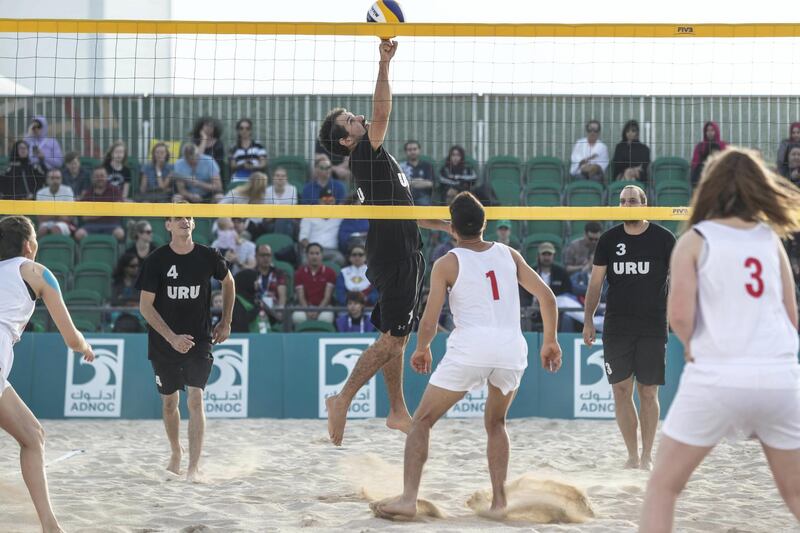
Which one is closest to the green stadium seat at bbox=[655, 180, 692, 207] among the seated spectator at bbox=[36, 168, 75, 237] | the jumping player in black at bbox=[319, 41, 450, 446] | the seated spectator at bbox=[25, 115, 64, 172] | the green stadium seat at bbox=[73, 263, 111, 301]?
the green stadium seat at bbox=[73, 263, 111, 301]

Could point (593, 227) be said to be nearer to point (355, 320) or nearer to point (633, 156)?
point (633, 156)

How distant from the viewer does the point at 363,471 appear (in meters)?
7.06

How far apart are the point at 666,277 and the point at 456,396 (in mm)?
2616

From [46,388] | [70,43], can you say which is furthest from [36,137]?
[46,388]

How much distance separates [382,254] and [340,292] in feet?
16.6

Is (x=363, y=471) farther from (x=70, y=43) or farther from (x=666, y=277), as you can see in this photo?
(x=70, y=43)

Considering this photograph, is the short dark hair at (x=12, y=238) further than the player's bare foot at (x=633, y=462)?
No

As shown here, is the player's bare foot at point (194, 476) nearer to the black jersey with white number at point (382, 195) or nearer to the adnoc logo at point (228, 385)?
the black jersey with white number at point (382, 195)

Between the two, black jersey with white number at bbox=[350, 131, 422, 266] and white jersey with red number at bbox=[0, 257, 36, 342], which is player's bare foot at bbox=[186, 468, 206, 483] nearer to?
black jersey with white number at bbox=[350, 131, 422, 266]

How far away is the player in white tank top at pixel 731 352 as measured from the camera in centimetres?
315

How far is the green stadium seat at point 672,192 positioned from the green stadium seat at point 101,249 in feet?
21.0

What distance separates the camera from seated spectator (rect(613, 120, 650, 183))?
38.1 ft

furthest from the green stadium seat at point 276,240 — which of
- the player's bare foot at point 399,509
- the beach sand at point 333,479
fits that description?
the player's bare foot at point 399,509

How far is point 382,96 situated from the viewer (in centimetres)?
563
